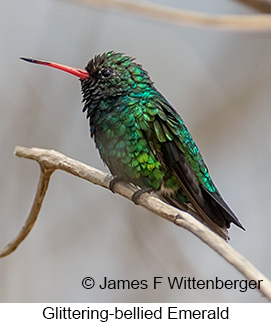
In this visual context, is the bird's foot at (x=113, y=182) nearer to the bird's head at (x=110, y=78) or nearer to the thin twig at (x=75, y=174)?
the thin twig at (x=75, y=174)

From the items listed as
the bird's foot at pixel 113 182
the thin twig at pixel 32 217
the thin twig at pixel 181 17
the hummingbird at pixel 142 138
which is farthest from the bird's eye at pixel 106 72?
the thin twig at pixel 181 17

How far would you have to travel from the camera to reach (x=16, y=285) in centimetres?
302

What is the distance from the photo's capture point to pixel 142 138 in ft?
8.20

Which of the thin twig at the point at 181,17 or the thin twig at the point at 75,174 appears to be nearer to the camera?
the thin twig at the point at 181,17

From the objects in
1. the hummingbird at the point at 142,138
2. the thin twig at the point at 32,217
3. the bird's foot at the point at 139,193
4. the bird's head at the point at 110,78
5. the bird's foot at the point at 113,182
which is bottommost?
the thin twig at the point at 32,217

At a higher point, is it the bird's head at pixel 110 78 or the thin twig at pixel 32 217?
the bird's head at pixel 110 78

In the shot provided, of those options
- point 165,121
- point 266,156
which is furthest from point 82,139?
point 266,156

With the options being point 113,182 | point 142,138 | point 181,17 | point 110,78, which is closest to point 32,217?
point 113,182

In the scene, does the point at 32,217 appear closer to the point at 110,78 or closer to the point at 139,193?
the point at 139,193

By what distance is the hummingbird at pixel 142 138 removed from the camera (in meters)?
2.47
